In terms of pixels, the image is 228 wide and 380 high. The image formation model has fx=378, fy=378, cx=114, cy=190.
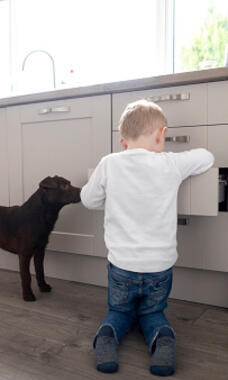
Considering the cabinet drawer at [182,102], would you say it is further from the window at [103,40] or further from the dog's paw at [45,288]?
the dog's paw at [45,288]

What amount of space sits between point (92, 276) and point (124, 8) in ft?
5.91

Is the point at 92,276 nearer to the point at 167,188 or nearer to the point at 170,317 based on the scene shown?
the point at 170,317

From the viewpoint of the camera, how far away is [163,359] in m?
1.07

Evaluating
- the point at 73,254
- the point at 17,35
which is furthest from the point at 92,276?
the point at 17,35

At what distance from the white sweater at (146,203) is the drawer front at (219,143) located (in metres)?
0.26

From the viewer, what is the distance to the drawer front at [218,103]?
4.93 ft

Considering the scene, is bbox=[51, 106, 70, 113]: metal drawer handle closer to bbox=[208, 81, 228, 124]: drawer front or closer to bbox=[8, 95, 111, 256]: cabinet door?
bbox=[8, 95, 111, 256]: cabinet door

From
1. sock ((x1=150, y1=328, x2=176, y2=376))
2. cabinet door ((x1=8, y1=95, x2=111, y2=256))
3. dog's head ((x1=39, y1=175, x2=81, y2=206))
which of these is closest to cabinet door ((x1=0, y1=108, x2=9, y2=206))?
cabinet door ((x1=8, y1=95, x2=111, y2=256))

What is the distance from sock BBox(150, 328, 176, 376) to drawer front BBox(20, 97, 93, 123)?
113cm

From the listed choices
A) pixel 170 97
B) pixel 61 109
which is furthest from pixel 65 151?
pixel 170 97

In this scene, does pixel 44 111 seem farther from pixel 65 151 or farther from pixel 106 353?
pixel 106 353

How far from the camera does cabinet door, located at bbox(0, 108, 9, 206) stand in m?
2.17

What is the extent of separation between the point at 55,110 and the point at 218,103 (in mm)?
829

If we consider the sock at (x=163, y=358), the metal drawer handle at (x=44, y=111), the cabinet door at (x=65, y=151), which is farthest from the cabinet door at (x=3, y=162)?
the sock at (x=163, y=358)
